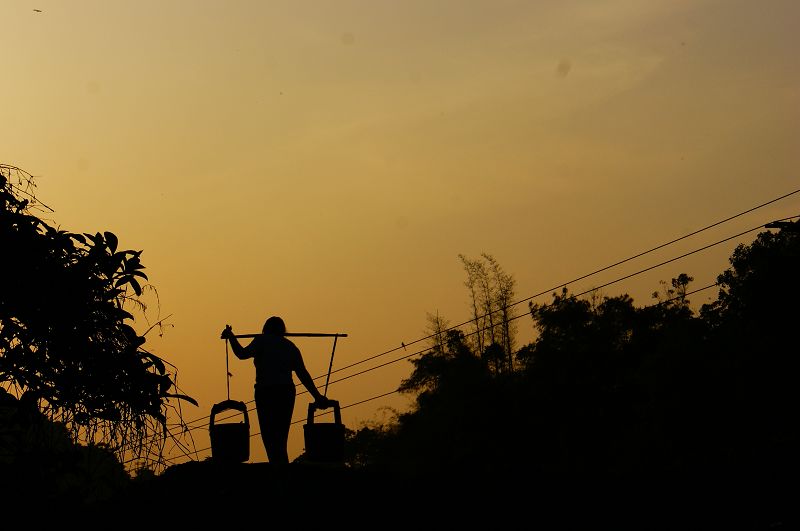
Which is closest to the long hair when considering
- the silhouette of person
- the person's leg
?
the silhouette of person

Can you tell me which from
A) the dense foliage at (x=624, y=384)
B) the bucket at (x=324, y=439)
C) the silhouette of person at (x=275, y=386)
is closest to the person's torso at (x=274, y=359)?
the silhouette of person at (x=275, y=386)

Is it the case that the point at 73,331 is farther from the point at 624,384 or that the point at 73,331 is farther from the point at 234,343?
Result: the point at 624,384

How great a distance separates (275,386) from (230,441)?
1.76 metres

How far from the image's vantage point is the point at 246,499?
44.2ft

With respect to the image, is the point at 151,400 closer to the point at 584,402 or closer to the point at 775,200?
the point at 775,200

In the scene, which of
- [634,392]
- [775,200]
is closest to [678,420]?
[634,392]

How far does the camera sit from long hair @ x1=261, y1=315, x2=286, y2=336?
15.9m

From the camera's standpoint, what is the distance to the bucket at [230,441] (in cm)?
1659

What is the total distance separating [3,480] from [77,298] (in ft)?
5.49

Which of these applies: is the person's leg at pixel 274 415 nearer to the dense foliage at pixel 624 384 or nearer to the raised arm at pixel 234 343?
the raised arm at pixel 234 343

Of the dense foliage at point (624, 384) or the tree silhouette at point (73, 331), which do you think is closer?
the tree silhouette at point (73, 331)

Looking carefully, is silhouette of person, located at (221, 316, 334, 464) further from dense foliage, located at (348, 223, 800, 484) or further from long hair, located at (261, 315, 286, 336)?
dense foliage, located at (348, 223, 800, 484)

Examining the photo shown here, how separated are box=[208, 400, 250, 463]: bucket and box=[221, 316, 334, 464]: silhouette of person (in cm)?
98

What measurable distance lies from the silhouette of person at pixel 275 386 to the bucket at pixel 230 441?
0.98m
